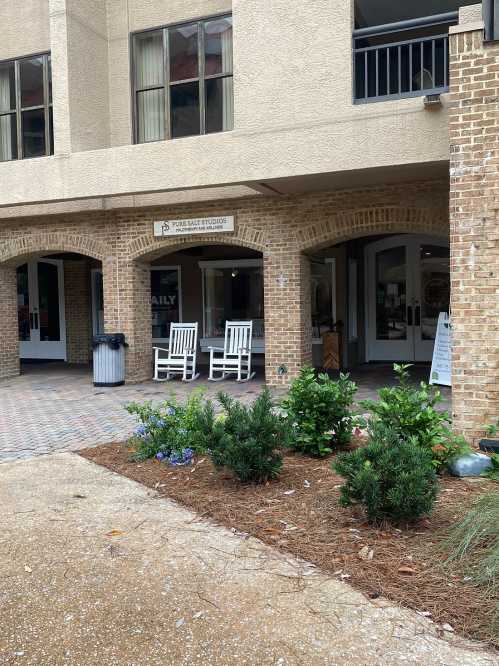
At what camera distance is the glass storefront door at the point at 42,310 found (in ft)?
54.7

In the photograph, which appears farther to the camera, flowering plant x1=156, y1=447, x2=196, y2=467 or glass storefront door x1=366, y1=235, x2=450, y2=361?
glass storefront door x1=366, y1=235, x2=450, y2=361

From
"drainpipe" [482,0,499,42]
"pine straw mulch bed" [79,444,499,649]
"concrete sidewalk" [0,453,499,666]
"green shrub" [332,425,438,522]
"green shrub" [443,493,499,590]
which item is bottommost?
"concrete sidewalk" [0,453,499,666]

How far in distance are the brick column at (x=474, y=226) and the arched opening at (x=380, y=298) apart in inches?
293

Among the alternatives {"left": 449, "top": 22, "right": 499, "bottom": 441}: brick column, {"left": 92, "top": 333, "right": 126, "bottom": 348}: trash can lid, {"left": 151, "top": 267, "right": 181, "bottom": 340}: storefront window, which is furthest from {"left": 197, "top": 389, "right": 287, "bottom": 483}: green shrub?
{"left": 151, "top": 267, "right": 181, "bottom": 340}: storefront window

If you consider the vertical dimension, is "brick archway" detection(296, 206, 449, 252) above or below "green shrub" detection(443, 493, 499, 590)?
above

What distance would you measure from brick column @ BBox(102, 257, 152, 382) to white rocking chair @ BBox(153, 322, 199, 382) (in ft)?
1.40

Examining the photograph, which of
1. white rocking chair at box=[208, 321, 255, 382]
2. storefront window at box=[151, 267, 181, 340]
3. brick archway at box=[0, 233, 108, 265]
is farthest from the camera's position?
storefront window at box=[151, 267, 181, 340]

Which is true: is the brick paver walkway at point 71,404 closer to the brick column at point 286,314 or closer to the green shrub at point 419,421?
the brick column at point 286,314

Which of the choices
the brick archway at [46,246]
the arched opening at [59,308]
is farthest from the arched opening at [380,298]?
the arched opening at [59,308]

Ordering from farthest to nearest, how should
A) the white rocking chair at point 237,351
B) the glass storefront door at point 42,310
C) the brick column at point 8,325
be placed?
the glass storefront door at point 42,310
the brick column at point 8,325
the white rocking chair at point 237,351

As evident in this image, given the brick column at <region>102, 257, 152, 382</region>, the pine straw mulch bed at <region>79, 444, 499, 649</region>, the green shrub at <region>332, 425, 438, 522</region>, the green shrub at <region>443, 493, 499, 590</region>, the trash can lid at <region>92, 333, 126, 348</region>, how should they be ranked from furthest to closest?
1. the brick column at <region>102, 257, 152, 382</region>
2. the trash can lid at <region>92, 333, 126, 348</region>
3. the green shrub at <region>332, 425, 438, 522</region>
4. the green shrub at <region>443, 493, 499, 590</region>
5. the pine straw mulch bed at <region>79, 444, 499, 649</region>

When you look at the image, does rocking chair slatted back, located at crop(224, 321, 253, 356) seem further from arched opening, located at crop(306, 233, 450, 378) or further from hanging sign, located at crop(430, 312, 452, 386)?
hanging sign, located at crop(430, 312, 452, 386)

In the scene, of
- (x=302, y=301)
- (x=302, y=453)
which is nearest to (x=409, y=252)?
(x=302, y=301)

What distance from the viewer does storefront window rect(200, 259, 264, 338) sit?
15141mm
